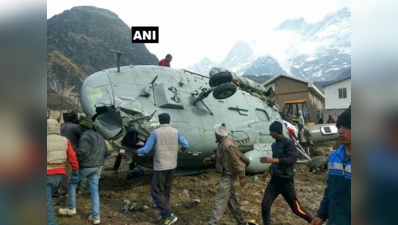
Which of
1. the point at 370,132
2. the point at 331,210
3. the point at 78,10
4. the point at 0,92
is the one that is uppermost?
the point at 78,10

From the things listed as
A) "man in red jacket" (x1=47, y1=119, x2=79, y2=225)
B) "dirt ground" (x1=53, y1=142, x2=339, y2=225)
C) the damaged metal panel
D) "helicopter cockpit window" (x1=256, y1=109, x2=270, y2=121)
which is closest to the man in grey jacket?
"dirt ground" (x1=53, y1=142, x2=339, y2=225)

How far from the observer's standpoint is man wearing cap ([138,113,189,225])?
4723 mm

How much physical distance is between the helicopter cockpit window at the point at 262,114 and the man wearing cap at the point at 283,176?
14.7 feet

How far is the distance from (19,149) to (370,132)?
2.70 metres

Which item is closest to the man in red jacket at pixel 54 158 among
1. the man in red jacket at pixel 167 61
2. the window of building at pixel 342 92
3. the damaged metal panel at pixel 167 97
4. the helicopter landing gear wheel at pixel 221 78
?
the damaged metal panel at pixel 167 97

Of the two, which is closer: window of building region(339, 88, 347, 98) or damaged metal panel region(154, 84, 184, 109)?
damaged metal panel region(154, 84, 184, 109)

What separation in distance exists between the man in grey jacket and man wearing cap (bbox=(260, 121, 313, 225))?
9.22 ft

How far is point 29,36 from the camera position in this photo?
234 cm

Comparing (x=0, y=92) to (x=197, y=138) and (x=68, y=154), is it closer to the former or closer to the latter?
(x=68, y=154)

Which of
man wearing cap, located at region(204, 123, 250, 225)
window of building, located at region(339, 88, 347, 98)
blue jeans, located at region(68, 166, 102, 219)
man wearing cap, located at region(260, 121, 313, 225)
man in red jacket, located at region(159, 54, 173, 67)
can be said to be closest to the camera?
man wearing cap, located at region(260, 121, 313, 225)

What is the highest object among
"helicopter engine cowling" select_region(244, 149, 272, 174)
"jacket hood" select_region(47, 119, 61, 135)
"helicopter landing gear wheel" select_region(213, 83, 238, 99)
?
"helicopter landing gear wheel" select_region(213, 83, 238, 99)

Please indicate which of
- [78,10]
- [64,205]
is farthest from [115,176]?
[78,10]

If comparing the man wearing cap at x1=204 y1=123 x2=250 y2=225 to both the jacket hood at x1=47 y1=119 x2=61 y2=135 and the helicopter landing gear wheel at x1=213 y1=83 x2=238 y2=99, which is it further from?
the jacket hood at x1=47 y1=119 x2=61 y2=135

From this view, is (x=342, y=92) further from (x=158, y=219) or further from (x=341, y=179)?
(x=341, y=179)
